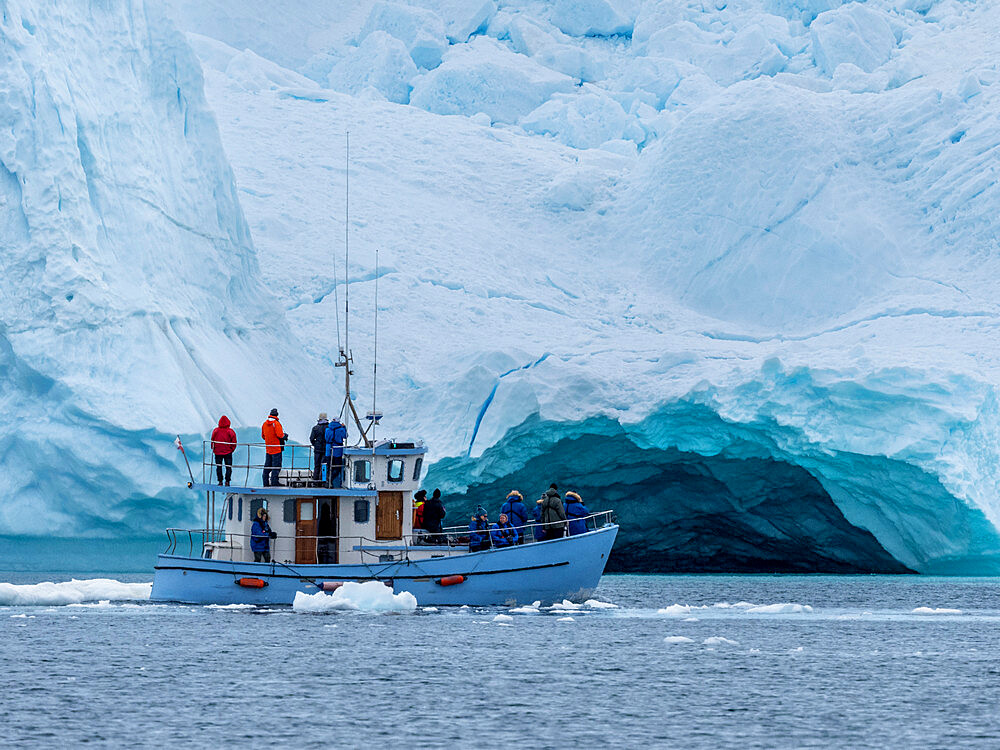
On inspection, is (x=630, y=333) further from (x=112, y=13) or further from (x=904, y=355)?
(x=112, y=13)

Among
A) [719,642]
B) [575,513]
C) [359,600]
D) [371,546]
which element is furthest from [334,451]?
[719,642]

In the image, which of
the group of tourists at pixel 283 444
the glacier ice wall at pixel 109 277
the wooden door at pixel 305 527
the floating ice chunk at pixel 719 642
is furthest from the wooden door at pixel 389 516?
the glacier ice wall at pixel 109 277

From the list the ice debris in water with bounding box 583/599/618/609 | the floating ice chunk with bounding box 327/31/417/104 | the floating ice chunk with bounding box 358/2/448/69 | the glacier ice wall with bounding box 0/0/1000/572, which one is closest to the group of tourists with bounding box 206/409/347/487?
the ice debris in water with bounding box 583/599/618/609

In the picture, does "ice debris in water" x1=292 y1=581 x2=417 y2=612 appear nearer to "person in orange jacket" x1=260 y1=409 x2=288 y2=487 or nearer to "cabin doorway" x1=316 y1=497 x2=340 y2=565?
"cabin doorway" x1=316 y1=497 x2=340 y2=565

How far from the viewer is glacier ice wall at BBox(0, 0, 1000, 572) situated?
27.9 metres

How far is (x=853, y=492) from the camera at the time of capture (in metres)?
28.3

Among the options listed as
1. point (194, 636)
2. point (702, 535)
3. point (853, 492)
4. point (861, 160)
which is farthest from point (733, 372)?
point (194, 636)

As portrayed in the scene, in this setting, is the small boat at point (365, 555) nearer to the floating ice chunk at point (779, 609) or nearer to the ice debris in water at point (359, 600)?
the ice debris in water at point (359, 600)

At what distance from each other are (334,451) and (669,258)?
54.3ft

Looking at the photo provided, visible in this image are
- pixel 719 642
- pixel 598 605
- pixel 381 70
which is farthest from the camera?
pixel 381 70

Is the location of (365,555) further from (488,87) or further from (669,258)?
(488,87)

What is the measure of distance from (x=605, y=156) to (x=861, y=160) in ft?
26.7

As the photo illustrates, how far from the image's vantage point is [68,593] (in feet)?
72.3

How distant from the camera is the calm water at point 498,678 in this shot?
11969 mm
